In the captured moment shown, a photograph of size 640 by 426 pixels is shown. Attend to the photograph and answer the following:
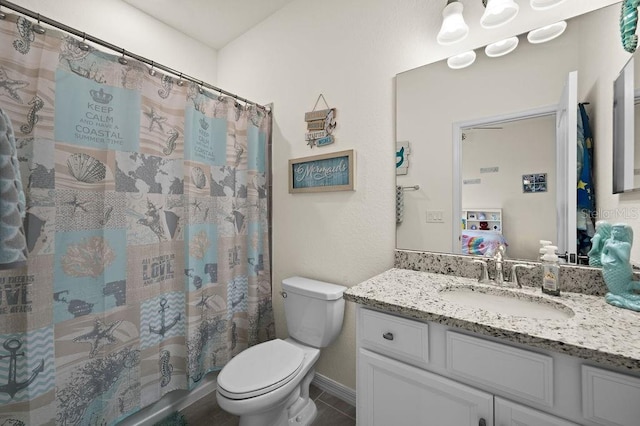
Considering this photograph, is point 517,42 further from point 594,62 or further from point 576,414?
point 576,414

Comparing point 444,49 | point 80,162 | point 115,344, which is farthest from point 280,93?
point 115,344

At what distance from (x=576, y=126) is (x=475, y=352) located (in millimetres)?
985

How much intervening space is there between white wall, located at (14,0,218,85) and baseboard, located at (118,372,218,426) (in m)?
2.33

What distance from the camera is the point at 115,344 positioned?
4.24 ft

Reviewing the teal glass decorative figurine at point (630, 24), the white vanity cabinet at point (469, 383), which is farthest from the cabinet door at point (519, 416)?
the teal glass decorative figurine at point (630, 24)

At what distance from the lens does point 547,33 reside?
3.66ft

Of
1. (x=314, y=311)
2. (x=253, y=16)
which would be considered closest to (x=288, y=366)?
(x=314, y=311)

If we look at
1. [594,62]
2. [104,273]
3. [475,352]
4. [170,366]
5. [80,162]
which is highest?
[594,62]

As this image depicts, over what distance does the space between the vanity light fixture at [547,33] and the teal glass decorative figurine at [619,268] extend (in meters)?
0.80

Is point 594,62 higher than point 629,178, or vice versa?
point 594,62

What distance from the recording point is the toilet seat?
118 centimetres

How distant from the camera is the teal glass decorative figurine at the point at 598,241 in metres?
0.99

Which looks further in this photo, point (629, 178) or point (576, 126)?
point (576, 126)

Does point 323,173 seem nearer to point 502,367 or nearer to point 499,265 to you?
point 499,265
